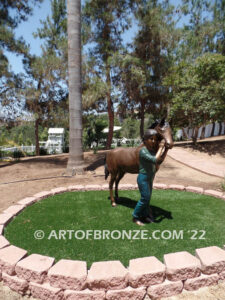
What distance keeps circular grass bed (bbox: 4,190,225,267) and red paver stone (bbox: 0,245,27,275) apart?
0.25 meters

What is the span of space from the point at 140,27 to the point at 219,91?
7.50m

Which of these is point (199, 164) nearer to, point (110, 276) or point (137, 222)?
point (137, 222)

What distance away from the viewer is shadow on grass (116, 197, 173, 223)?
397 cm

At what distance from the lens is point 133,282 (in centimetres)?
225

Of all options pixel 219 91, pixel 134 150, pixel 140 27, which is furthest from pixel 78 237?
pixel 140 27

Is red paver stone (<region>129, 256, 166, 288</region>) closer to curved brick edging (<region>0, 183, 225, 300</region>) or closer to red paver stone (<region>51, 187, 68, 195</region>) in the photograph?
curved brick edging (<region>0, 183, 225, 300</region>)

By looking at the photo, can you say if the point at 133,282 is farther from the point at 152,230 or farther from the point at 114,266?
the point at 152,230

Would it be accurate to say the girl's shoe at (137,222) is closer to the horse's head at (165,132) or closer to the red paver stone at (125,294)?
the red paver stone at (125,294)

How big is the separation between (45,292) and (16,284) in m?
0.40

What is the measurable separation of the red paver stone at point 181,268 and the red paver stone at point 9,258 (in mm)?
1849

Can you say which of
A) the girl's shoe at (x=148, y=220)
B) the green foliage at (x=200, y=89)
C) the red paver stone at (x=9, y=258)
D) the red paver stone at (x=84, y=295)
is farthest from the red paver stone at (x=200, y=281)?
the green foliage at (x=200, y=89)

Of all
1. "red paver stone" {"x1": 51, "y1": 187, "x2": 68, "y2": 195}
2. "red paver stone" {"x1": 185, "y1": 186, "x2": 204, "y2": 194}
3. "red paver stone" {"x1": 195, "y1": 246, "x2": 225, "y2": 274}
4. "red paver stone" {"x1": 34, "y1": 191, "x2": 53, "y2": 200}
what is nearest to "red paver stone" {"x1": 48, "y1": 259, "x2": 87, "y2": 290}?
"red paver stone" {"x1": 195, "y1": 246, "x2": 225, "y2": 274}

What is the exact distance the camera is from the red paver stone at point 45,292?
2.23 meters

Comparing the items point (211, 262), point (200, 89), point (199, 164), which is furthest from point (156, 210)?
point (200, 89)
